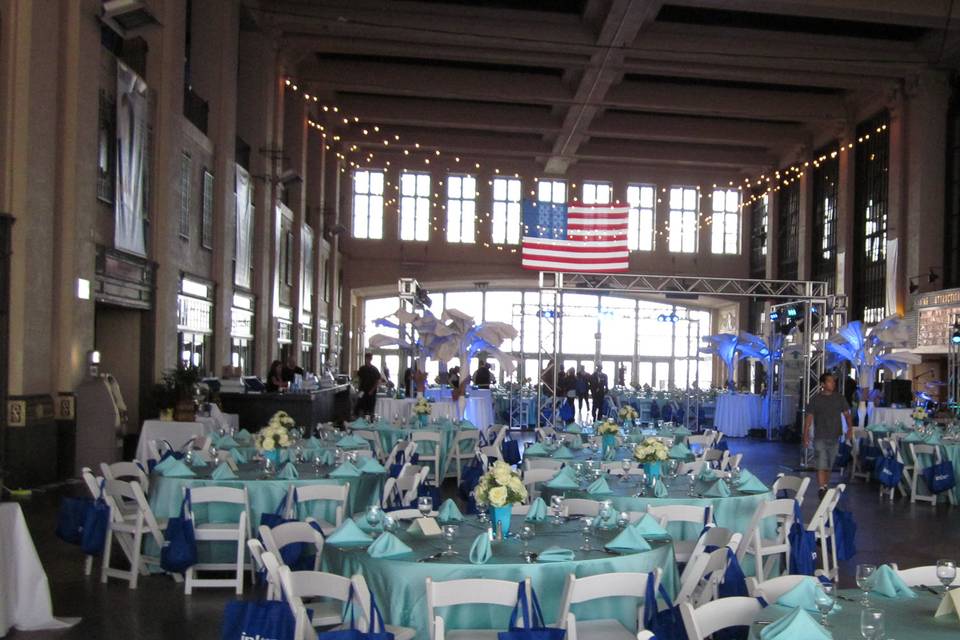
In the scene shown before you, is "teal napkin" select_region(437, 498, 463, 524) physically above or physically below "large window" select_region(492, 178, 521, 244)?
below

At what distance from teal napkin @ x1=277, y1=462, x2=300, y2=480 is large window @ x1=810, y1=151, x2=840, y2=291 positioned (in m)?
22.2

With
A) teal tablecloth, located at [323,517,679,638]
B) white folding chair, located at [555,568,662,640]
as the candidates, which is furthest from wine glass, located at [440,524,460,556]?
white folding chair, located at [555,568,662,640]

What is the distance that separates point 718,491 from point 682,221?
27.7 meters

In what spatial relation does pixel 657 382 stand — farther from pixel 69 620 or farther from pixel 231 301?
pixel 69 620

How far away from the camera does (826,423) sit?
10.7 metres

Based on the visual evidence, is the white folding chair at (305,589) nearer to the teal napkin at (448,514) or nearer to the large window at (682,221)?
the teal napkin at (448,514)

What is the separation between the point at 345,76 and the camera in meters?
23.5

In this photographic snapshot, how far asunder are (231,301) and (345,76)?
326 inches

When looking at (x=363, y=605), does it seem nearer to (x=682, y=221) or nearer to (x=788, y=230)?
(x=788, y=230)

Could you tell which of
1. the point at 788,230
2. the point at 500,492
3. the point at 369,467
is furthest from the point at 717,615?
the point at 788,230

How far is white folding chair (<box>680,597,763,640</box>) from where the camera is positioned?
3084mm

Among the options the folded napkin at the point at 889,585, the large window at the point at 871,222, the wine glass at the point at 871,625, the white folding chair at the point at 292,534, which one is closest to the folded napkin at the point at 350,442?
the white folding chair at the point at 292,534

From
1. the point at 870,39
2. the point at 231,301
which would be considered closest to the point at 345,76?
the point at 231,301

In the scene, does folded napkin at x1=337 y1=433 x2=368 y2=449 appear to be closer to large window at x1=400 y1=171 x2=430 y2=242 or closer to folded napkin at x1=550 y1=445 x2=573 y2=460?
folded napkin at x1=550 y1=445 x2=573 y2=460
